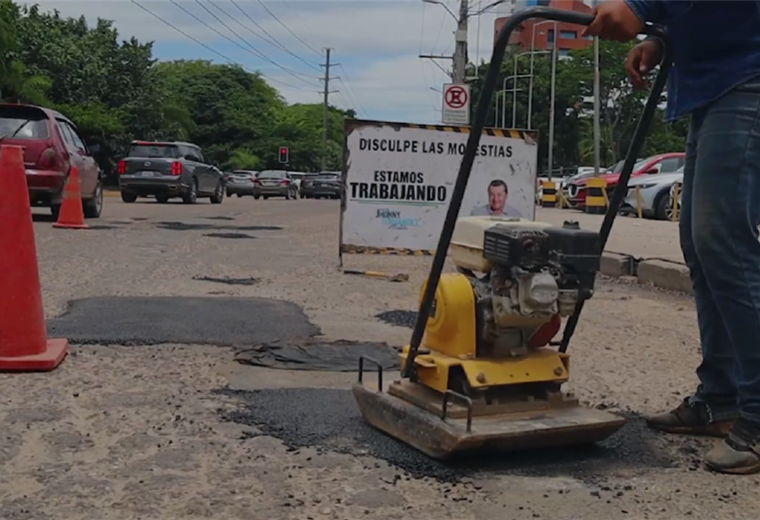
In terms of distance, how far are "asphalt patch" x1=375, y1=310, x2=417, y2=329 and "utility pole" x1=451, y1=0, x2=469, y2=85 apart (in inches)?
1062

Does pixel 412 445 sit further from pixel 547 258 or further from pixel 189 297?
pixel 189 297

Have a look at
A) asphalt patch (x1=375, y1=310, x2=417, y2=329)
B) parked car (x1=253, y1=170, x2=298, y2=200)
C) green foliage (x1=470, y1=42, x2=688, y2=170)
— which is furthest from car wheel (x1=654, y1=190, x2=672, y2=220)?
green foliage (x1=470, y1=42, x2=688, y2=170)

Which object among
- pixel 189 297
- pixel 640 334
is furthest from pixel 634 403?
pixel 189 297

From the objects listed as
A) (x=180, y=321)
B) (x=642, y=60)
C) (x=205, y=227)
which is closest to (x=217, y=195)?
(x=205, y=227)

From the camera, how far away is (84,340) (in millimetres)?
5426

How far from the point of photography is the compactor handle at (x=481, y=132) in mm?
3193

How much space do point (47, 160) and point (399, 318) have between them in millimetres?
8904

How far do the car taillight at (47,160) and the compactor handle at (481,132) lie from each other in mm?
11421

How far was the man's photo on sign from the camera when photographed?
970 cm

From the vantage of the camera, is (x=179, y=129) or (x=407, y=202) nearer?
(x=407, y=202)

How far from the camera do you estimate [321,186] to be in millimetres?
45969

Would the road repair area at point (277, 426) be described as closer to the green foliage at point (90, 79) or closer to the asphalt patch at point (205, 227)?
the asphalt patch at point (205, 227)

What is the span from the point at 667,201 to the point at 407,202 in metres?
11.6

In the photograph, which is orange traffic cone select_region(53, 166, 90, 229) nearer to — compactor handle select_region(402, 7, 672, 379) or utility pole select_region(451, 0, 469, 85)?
compactor handle select_region(402, 7, 672, 379)
